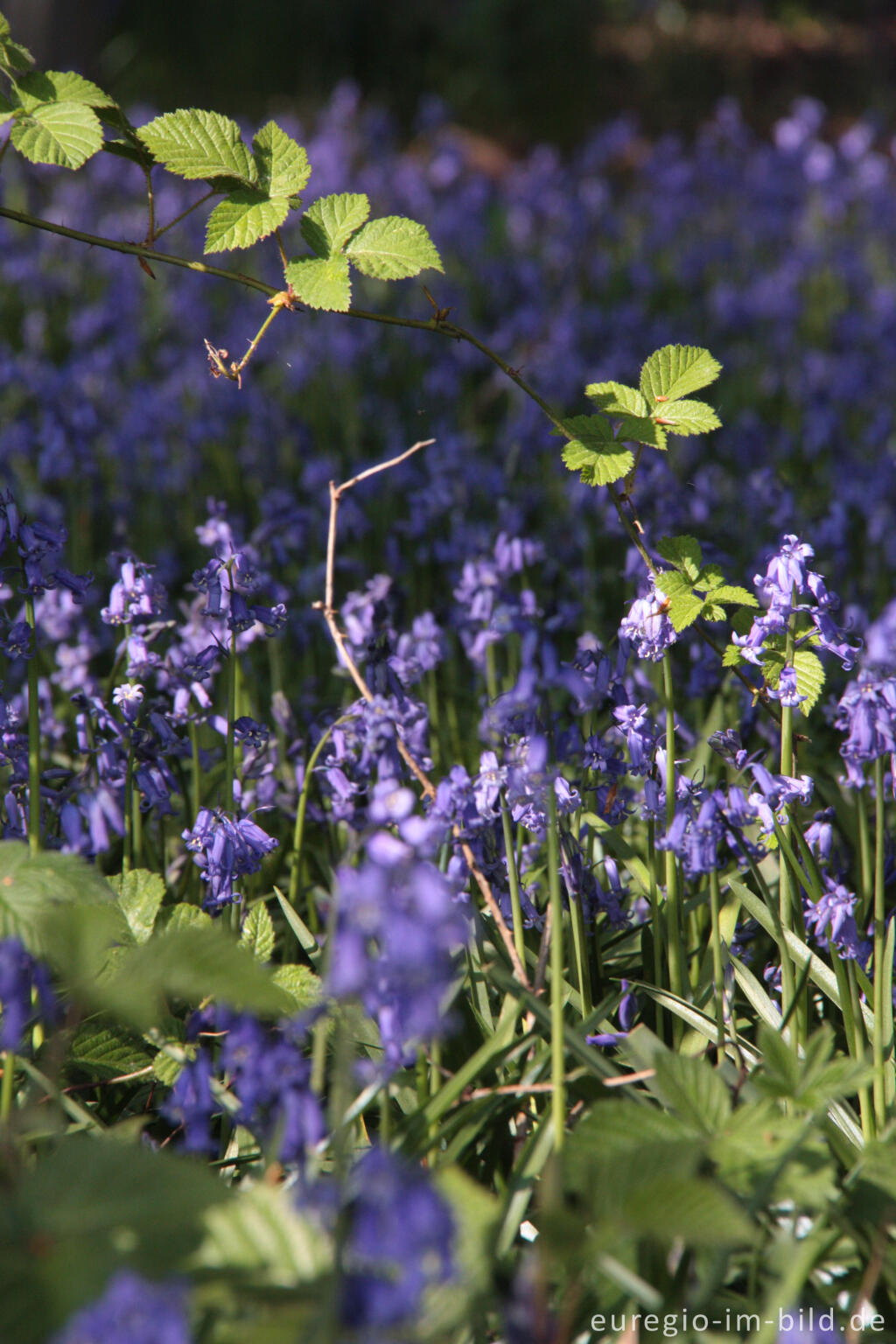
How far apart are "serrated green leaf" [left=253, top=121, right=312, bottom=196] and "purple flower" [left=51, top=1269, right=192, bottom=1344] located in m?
1.77

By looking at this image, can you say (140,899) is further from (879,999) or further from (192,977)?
Result: (879,999)

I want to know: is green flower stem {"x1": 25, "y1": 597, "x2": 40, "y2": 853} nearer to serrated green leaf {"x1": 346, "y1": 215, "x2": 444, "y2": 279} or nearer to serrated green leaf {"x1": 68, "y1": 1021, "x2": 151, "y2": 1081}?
serrated green leaf {"x1": 68, "y1": 1021, "x2": 151, "y2": 1081}

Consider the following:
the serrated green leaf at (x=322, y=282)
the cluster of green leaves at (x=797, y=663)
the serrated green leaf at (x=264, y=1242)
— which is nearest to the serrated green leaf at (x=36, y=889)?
the serrated green leaf at (x=264, y=1242)

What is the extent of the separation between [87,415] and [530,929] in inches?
122

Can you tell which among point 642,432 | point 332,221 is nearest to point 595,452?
point 642,432

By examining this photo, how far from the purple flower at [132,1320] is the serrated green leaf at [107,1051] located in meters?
1.09

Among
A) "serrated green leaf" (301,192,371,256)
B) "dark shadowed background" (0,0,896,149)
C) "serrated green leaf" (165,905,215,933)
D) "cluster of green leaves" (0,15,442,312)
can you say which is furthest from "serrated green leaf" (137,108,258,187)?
"dark shadowed background" (0,0,896,149)

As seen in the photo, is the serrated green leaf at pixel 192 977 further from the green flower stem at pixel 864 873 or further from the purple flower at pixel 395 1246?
the green flower stem at pixel 864 873

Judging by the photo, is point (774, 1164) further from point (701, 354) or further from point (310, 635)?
point (310, 635)

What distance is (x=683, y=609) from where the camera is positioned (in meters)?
2.04

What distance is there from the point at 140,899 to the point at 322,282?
1.18m

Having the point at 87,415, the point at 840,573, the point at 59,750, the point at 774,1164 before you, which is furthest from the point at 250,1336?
the point at 87,415

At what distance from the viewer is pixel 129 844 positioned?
A: 2.54m

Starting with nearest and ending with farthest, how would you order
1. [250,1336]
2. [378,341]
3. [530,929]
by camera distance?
[250,1336], [530,929], [378,341]
